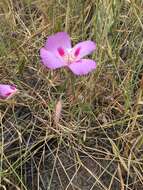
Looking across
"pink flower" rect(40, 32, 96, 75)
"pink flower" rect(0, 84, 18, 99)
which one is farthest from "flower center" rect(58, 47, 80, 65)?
"pink flower" rect(0, 84, 18, 99)

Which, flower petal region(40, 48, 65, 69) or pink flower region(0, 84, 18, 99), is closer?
flower petal region(40, 48, 65, 69)

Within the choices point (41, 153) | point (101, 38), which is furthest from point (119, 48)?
point (41, 153)

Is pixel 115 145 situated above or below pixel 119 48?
below

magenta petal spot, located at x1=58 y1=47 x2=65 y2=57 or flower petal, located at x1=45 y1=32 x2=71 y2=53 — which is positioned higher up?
flower petal, located at x1=45 y1=32 x2=71 y2=53

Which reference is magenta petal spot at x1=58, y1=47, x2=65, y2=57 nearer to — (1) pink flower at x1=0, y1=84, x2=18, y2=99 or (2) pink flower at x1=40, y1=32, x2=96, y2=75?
(2) pink flower at x1=40, y1=32, x2=96, y2=75

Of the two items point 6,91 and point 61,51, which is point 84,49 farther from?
point 6,91

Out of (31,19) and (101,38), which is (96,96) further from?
(31,19)
